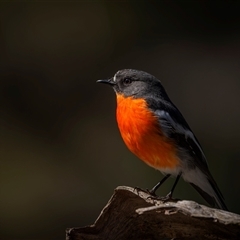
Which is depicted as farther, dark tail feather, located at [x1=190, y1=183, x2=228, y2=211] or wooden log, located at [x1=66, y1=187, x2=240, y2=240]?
dark tail feather, located at [x1=190, y1=183, x2=228, y2=211]

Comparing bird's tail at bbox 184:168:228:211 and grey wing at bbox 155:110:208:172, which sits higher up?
grey wing at bbox 155:110:208:172

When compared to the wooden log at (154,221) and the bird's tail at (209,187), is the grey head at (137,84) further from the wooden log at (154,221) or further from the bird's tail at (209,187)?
the wooden log at (154,221)

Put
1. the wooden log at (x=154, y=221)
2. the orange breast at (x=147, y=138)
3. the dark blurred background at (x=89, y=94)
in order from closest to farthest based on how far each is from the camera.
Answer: the wooden log at (x=154, y=221) < the orange breast at (x=147, y=138) < the dark blurred background at (x=89, y=94)

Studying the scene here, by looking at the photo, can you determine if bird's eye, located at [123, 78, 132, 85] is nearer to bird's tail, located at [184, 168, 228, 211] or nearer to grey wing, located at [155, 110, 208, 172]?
grey wing, located at [155, 110, 208, 172]

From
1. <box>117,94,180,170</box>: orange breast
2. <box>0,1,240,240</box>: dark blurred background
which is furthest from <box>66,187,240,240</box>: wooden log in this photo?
<box>0,1,240,240</box>: dark blurred background

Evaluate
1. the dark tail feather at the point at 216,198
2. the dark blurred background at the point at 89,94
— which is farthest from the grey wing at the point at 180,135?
the dark blurred background at the point at 89,94

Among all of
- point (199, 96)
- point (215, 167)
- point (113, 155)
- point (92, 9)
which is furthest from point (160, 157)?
point (92, 9)
